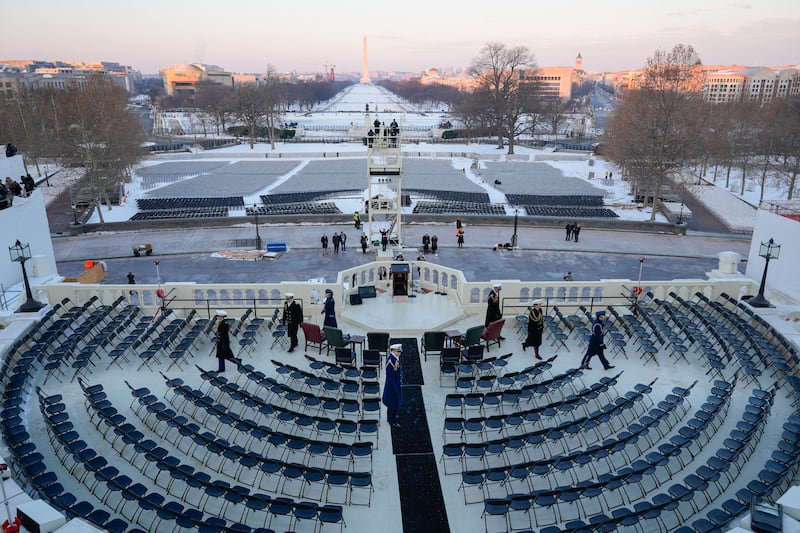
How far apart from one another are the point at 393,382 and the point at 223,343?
4895 millimetres

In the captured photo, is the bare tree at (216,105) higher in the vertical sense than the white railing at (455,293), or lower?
higher

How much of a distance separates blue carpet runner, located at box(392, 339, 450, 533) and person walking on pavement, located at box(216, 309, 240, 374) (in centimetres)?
451

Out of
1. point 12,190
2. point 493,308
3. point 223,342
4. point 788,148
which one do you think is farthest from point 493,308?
point 788,148

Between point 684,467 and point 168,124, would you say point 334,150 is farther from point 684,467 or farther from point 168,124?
point 684,467

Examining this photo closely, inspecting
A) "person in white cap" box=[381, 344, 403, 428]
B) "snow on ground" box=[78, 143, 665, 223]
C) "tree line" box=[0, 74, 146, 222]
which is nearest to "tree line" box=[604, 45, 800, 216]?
"snow on ground" box=[78, 143, 665, 223]

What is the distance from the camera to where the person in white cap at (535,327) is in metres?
15.4

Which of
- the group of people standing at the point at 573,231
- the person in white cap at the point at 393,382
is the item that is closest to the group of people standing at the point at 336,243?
the group of people standing at the point at 573,231

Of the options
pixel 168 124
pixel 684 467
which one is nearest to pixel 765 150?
pixel 684 467

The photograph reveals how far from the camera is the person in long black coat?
14.2m

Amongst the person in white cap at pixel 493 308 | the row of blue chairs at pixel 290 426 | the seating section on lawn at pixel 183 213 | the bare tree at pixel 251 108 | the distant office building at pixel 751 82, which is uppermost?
the distant office building at pixel 751 82

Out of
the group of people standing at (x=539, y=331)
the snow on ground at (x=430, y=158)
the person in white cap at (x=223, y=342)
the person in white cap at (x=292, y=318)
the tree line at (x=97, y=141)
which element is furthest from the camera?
the snow on ground at (x=430, y=158)

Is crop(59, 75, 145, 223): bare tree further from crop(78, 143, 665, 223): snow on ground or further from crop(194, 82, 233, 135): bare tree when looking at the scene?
crop(194, 82, 233, 135): bare tree

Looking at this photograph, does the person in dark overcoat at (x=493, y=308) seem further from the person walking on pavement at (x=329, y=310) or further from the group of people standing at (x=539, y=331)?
the person walking on pavement at (x=329, y=310)

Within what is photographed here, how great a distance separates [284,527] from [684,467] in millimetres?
7636
